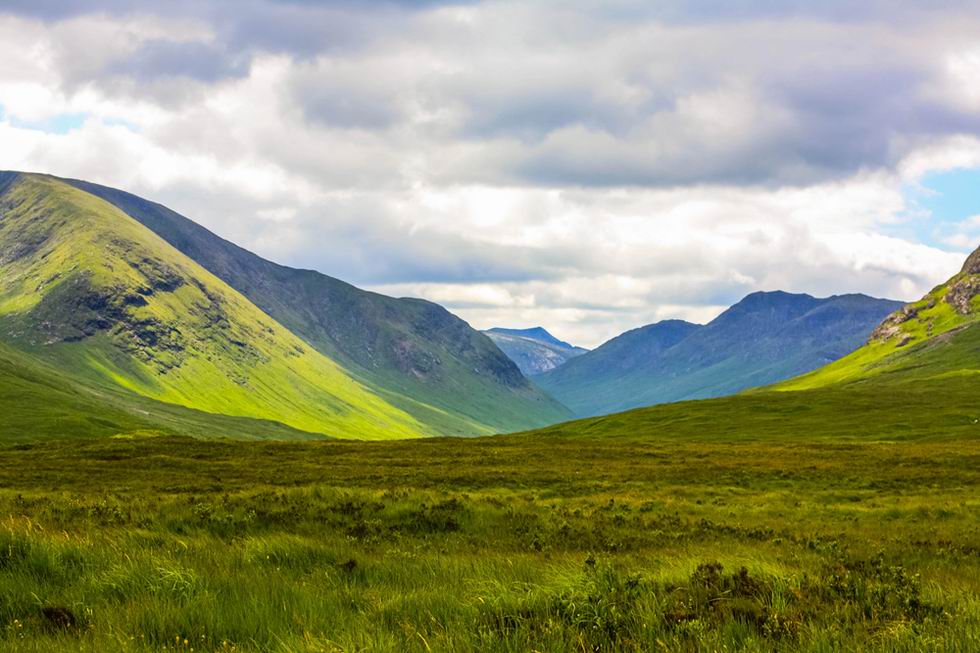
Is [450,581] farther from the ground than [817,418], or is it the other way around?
[450,581]

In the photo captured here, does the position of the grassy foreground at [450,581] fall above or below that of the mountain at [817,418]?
above

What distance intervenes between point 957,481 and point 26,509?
5445cm

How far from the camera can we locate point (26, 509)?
21219mm

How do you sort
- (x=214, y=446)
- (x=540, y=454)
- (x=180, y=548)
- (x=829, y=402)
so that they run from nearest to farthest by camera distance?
1. (x=180, y=548)
2. (x=540, y=454)
3. (x=214, y=446)
4. (x=829, y=402)

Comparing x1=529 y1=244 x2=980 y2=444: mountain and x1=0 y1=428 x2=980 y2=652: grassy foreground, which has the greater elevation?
x1=0 y1=428 x2=980 y2=652: grassy foreground

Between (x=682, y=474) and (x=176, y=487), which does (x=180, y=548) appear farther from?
(x=682, y=474)

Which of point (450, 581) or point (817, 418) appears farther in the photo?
point (817, 418)

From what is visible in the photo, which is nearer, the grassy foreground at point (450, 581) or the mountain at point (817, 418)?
the grassy foreground at point (450, 581)

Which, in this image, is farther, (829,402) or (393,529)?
(829,402)

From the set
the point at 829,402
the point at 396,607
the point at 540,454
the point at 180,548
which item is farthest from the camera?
the point at 829,402

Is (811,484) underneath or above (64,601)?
underneath

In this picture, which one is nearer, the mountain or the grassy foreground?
the grassy foreground

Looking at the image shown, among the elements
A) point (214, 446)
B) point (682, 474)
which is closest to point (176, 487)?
point (682, 474)

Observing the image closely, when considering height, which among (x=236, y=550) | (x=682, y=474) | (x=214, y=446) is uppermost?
(x=236, y=550)
